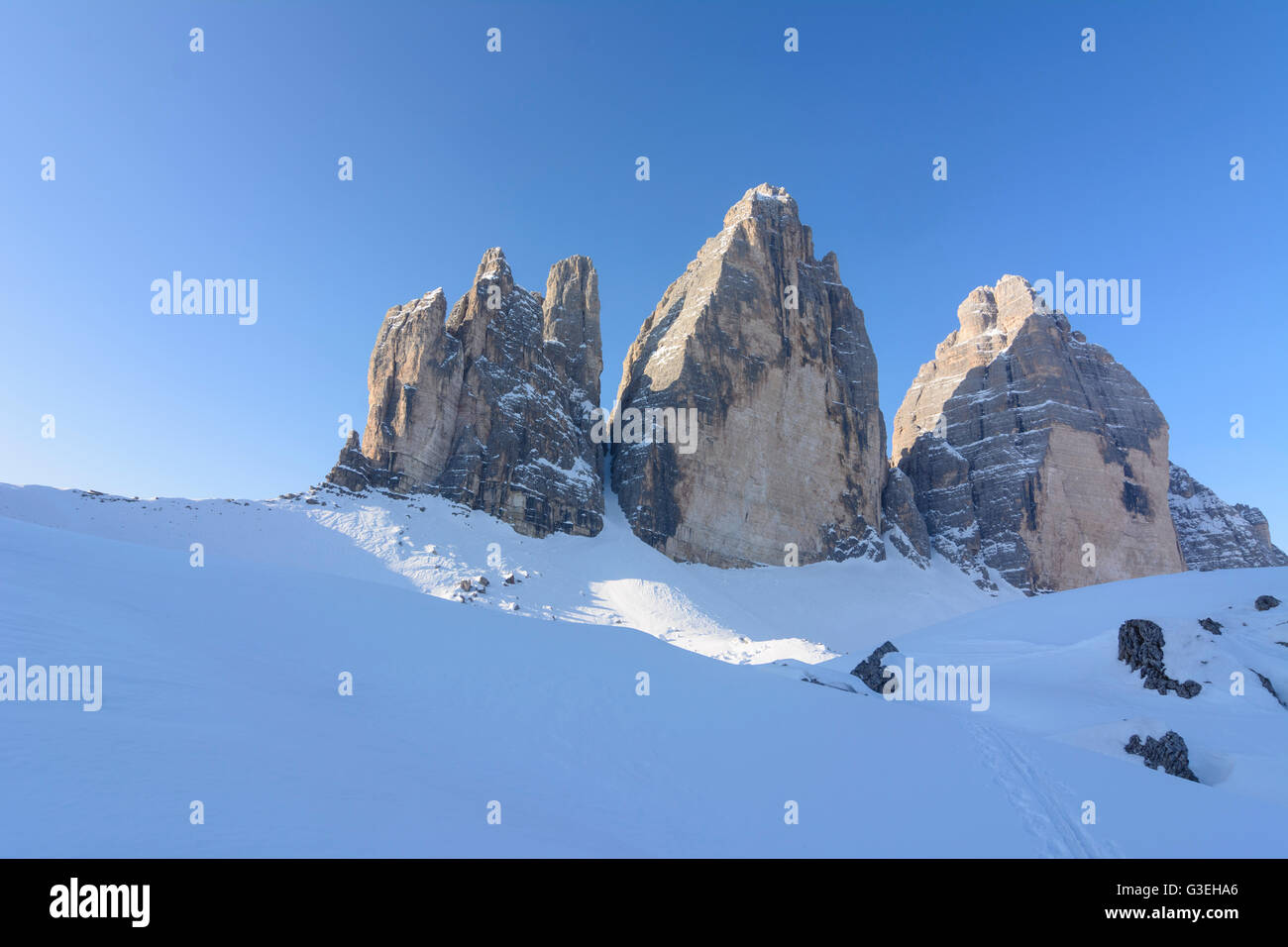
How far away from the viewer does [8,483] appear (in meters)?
38.1

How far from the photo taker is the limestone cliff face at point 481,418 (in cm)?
5459

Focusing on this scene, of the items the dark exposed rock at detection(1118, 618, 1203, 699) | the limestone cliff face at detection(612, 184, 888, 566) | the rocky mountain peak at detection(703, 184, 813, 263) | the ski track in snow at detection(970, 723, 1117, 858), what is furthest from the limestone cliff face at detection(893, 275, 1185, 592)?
the ski track in snow at detection(970, 723, 1117, 858)

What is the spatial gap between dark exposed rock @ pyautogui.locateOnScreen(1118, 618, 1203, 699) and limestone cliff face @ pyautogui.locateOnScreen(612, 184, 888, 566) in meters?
42.6

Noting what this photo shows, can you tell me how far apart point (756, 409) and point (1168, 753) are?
55.3m

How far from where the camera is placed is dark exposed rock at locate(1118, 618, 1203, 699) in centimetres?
1616

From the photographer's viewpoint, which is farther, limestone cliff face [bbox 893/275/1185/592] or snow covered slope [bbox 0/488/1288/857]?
limestone cliff face [bbox 893/275/1185/592]


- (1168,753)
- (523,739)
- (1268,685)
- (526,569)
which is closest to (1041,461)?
(526,569)

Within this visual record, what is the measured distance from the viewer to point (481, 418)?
190 ft

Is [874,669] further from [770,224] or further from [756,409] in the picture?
[770,224]
